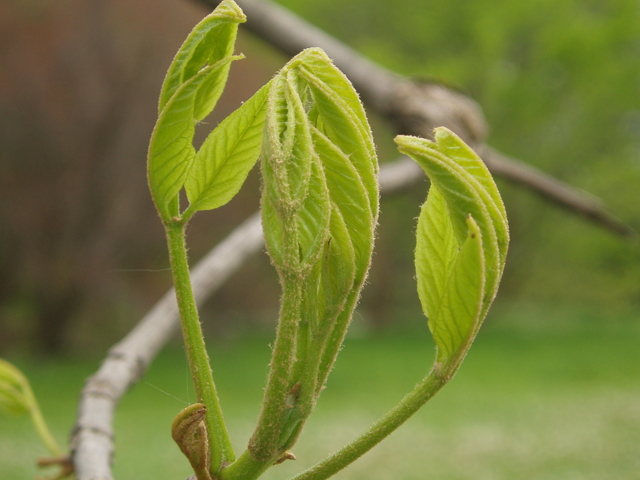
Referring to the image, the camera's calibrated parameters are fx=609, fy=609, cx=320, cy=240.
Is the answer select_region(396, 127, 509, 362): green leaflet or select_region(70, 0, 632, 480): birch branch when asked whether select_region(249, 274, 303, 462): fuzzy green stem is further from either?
select_region(70, 0, 632, 480): birch branch

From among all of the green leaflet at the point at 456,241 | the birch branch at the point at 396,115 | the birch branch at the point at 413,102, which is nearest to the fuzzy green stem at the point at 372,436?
the green leaflet at the point at 456,241

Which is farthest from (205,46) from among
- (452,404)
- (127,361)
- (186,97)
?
(452,404)

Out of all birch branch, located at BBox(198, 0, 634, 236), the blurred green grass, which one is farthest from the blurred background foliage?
birch branch, located at BBox(198, 0, 634, 236)

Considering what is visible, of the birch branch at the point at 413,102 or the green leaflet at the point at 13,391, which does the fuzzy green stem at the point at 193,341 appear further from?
the birch branch at the point at 413,102

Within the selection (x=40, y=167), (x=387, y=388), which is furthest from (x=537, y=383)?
(x=40, y=167)

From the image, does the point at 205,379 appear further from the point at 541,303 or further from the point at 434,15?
the point at 434,15
